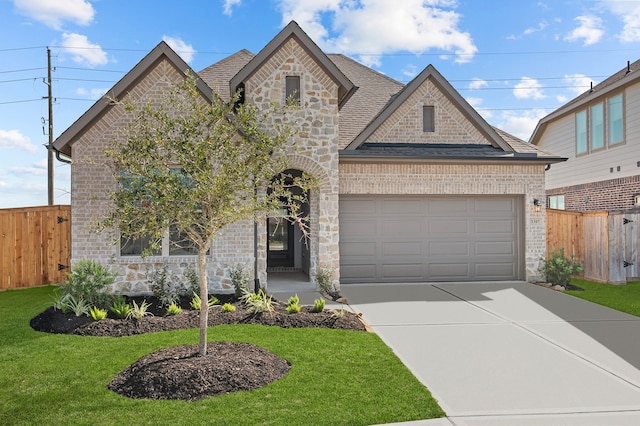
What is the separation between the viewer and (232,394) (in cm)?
498

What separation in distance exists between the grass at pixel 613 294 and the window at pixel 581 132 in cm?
750

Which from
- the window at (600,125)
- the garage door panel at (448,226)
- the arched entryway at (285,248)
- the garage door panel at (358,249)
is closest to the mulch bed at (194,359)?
the garage door panel at (358,249)

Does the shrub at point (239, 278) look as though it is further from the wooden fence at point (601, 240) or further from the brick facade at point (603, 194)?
the brick facade at point (603, 194)

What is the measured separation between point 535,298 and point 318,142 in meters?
6.23

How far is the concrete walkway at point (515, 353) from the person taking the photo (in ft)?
15.4

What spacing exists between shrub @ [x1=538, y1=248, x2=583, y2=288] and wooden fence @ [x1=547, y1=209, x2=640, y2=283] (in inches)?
51.9

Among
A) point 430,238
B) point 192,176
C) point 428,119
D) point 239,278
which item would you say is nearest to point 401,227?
point 430,238

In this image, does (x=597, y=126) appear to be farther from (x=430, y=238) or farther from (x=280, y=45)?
(x=280, y=45)

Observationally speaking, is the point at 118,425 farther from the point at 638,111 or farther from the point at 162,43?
the point at 638,111

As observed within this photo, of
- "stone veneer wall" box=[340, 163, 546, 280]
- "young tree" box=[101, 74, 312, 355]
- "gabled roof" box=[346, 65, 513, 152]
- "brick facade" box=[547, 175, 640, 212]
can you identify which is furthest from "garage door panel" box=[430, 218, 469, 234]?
"young tree" box=[101, 74, 312, 355]

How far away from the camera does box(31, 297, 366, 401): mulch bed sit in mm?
5113

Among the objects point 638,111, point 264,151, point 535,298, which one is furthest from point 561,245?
point 264,151

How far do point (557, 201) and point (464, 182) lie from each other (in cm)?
1125

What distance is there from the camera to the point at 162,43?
1034cm
